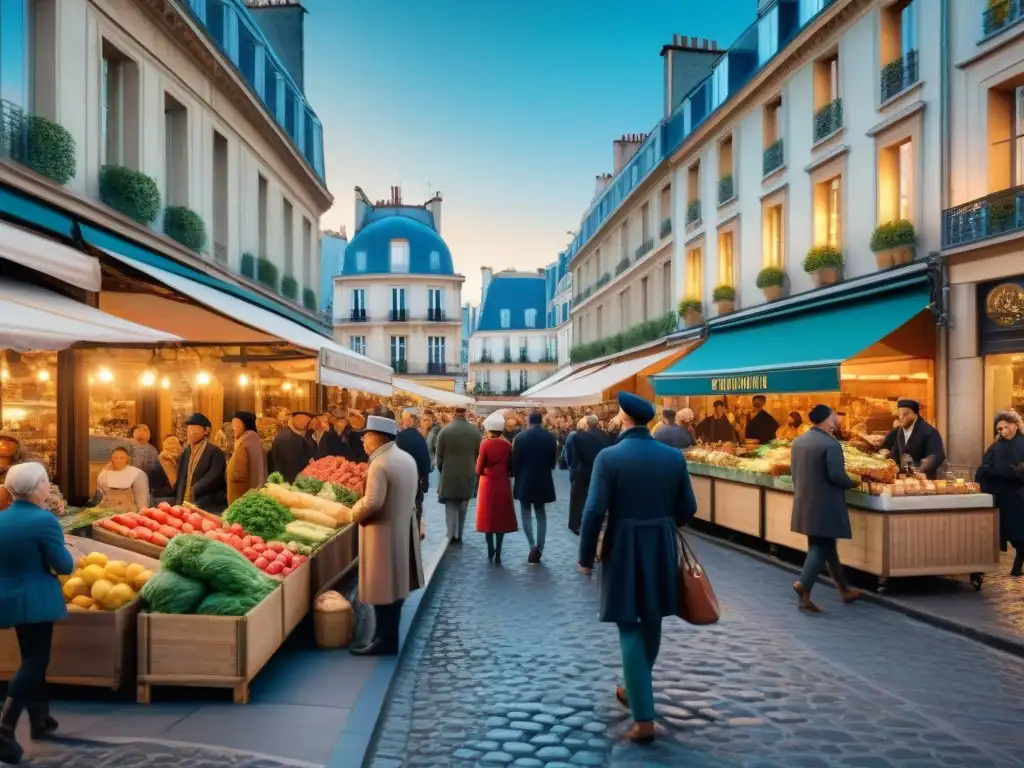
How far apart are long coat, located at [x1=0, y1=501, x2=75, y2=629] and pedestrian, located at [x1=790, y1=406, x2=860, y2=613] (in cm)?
610

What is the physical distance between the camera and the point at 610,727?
16.7ft

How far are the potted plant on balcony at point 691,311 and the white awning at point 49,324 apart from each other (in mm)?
17951

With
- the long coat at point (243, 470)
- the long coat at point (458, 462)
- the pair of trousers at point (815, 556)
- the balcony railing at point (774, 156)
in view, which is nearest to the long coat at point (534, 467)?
the long coat at point (458, 462)

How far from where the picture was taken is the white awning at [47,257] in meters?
7.33

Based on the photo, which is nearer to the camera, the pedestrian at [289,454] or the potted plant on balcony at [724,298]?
the pedestrian at [289,454]

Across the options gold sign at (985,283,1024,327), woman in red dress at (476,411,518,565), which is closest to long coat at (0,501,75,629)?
woman in red dress at (476,411,518,565)

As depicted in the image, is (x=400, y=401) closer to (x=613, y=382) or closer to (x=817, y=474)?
(x=613, y=382)

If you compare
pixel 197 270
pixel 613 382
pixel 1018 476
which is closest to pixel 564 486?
pixel 613 382

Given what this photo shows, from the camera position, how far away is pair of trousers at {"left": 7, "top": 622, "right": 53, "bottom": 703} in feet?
14.3

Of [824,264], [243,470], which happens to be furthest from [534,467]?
[824,264]

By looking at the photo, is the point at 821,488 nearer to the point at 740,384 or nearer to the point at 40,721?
the point at 40,721

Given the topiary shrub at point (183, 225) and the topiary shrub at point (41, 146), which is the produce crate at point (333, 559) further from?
the topiary shrub at point (183, 225)

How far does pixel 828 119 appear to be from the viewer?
56.4 ft

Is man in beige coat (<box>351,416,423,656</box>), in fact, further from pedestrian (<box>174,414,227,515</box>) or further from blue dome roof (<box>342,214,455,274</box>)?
blue dome roof (<box>342,214,455,274</box>)
